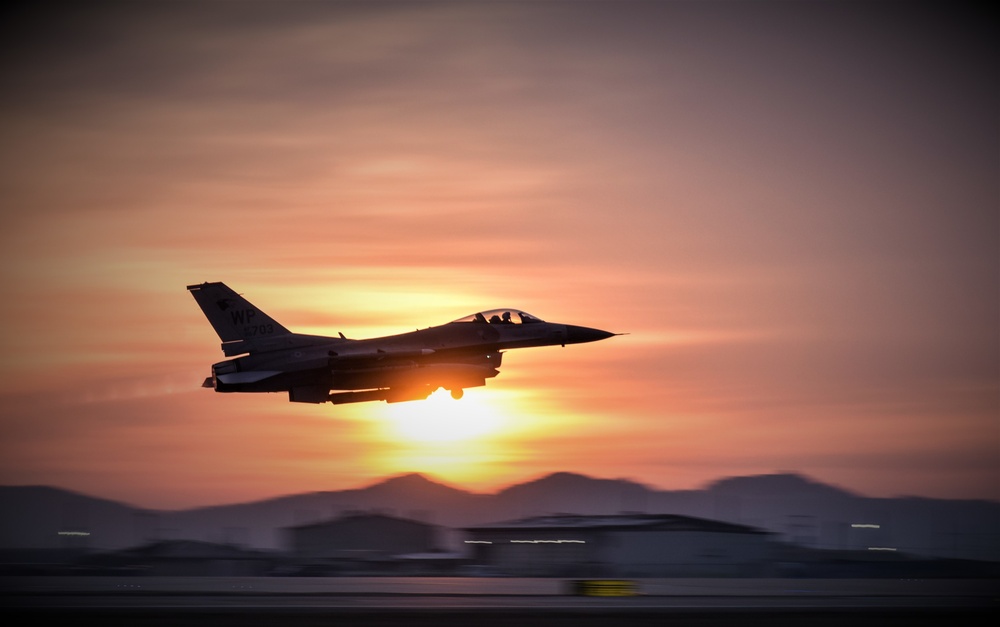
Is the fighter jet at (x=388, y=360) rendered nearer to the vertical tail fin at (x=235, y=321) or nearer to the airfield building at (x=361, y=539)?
the vertical tail fin at (x=235, y=321)

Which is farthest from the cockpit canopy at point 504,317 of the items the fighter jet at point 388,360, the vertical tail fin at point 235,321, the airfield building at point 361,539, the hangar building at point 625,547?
the airfield building at point 361,539

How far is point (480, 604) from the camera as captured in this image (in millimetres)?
56500

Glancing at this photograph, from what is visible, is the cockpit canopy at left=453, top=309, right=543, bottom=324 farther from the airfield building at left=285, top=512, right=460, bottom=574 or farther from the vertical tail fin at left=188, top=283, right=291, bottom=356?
the airfield building at left=285, top=512, right=460, bottom=574

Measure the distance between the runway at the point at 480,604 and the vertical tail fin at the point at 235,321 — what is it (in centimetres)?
1421

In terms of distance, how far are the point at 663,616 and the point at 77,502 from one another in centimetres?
11661

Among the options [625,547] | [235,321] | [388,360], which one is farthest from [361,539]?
[388,360]

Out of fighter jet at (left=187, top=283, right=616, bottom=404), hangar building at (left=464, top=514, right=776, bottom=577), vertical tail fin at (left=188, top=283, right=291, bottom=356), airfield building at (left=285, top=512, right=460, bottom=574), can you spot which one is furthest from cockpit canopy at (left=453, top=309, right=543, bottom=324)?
airfield building at (left=285, top=512, right=460, bottom=574)

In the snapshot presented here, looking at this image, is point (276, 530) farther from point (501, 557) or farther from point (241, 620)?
point (241, 620)

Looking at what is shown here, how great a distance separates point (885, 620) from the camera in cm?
5106

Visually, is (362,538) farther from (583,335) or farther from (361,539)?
(583,335)

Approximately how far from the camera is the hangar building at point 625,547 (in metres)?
104

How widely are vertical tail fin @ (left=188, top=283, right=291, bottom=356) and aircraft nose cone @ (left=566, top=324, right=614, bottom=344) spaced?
16.7m

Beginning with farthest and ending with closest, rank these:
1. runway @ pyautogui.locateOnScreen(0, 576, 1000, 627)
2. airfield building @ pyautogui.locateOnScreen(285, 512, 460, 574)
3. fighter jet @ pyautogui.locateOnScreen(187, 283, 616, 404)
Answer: airfield building @ pyautogui.locateOnScreen(285, 512, 460, 574), fighter jet @ pyautogui.locateOnScreen(187, 283, 616, 404), runway @ pyautogui.locateOnScreen(0, 576, 1000, 627)

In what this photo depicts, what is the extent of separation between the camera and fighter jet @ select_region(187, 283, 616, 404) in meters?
68.2
